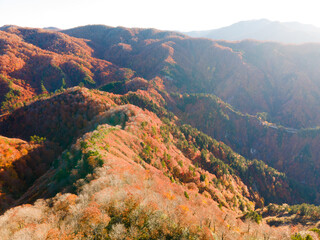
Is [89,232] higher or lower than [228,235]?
higher

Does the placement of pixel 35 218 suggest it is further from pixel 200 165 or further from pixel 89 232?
pixel 200 165

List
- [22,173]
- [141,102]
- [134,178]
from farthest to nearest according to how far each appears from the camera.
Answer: [141,102]
[22,173]
[134,178]

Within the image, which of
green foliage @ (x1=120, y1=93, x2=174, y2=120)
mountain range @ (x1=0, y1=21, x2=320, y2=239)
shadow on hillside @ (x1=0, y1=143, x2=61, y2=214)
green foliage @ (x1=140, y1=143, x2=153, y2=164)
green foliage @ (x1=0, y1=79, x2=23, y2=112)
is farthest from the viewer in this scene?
green foliage @ (x1=0, y1=79, x2=23, y2=112)

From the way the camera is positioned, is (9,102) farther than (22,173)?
Yes

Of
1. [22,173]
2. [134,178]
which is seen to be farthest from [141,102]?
[134,178]

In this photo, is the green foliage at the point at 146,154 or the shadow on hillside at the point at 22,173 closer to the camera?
the shadow on hillside at the point at 22,173

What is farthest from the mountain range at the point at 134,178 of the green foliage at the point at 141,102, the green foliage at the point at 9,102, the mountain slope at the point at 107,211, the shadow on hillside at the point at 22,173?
the green foliage at the point at 9,102

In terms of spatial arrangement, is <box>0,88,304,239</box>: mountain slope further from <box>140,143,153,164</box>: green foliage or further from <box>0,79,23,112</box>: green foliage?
<box>0,79,23,112</box>: green foliage

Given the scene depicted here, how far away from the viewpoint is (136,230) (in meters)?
21.7

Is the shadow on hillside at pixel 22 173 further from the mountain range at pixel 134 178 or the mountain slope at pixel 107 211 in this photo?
the mountain slope at pixel 107 211

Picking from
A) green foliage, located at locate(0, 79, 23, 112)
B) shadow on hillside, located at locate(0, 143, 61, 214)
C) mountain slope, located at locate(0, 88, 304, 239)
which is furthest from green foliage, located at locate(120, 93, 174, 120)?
green foliage, located at locate(0, 79, 23, 112)

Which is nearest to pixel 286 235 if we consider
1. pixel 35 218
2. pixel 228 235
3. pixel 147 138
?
pixel 228 235

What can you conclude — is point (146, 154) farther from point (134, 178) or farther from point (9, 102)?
point (9, 102)

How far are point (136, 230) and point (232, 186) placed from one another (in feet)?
326
